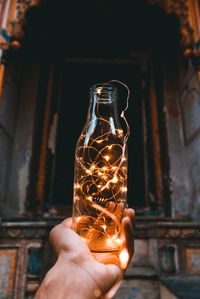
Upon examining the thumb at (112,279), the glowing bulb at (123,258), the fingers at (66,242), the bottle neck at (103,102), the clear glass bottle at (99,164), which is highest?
the bottle neck at (103,102)

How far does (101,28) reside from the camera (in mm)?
2285

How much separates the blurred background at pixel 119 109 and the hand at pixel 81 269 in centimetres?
89

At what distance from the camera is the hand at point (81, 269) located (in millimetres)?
425

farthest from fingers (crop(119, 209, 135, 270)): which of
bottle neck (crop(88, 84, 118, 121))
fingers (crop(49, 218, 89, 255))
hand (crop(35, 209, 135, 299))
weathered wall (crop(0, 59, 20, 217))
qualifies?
weathered wall (crop(0, 59, 20, 217))

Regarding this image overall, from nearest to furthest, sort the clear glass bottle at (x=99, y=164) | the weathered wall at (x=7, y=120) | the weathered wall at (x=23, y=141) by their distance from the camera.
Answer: the clear glass bottle at (x=99, y=164)
the weathered wall at (x=7, y=120)
the weathered wall at (x=23, y=141)

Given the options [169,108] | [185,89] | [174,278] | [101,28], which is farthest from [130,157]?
[101,28]

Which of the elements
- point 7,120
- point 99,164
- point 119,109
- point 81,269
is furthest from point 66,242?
point 7,120

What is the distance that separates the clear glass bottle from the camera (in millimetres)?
600

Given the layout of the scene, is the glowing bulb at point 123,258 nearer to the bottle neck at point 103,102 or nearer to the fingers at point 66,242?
the fingers at point 66,242

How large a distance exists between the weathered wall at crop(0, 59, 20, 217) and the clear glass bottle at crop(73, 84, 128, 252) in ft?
4.85

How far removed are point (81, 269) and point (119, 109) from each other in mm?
1678

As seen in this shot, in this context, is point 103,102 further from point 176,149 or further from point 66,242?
point 176,149

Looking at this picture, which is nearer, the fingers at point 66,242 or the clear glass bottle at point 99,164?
the fingers at point 66,242

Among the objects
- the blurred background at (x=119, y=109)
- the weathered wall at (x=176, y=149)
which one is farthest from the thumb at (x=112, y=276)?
the weathered wall at (x=176, y=149)
